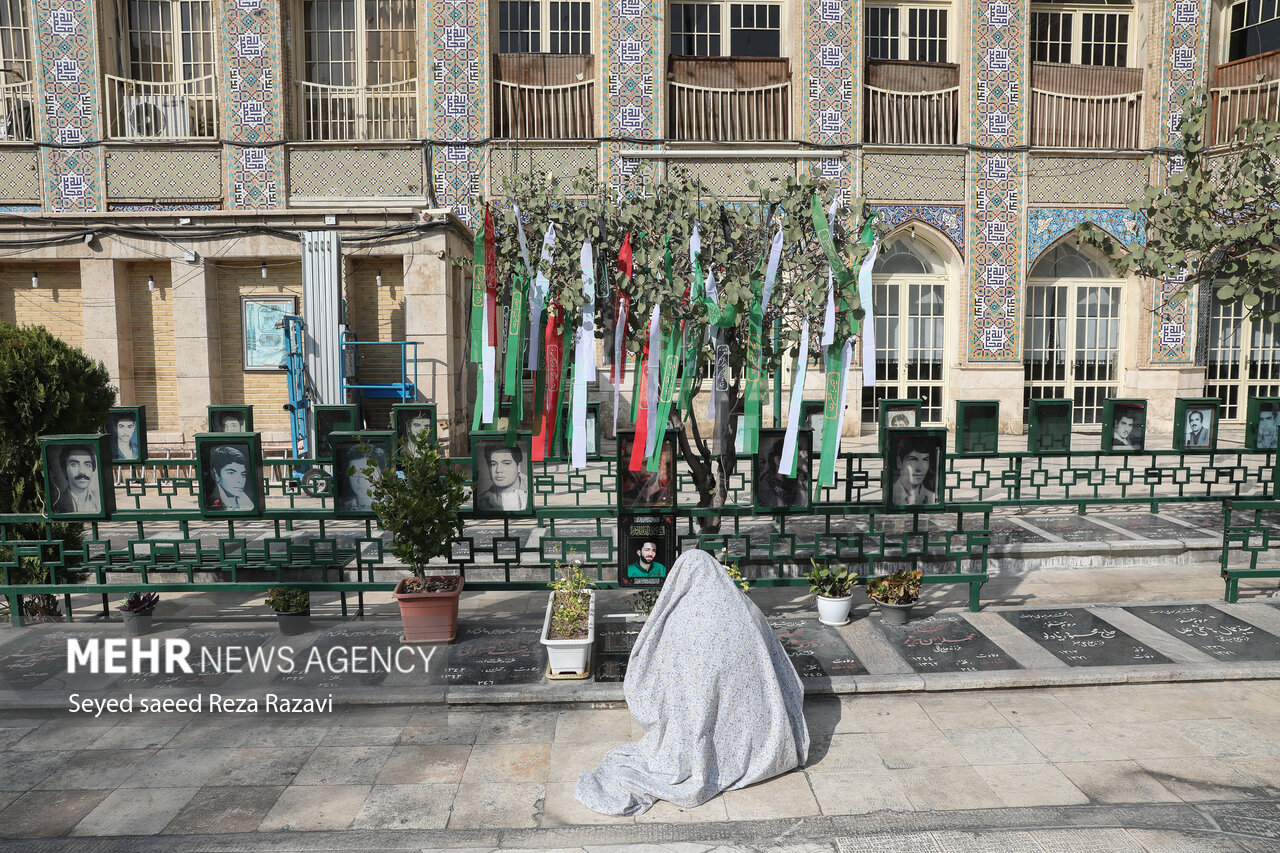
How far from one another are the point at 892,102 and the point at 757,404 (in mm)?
13741

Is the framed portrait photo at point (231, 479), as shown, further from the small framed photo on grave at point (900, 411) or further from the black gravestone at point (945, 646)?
the small framed photo on grave at point (900, 411)

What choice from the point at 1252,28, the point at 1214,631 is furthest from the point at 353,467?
the point at 1252,28

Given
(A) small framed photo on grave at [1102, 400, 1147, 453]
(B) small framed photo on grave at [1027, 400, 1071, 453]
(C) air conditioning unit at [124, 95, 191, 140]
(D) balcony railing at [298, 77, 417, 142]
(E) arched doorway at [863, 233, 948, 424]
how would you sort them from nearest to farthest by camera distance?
(A) small framed photo on grave at [1102, 400, 1147, 453] < (B) small framed photo on grave at [1027, 400, 1071, 453] < (C) air conditioning unit at [124, 95, 191, 140] < (D) balcony railing at [298, 77, 417, 142] < (E) arched doorway at [863, 233, 948, 424]

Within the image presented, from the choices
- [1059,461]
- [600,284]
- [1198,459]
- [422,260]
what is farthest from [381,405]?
[1198,459]

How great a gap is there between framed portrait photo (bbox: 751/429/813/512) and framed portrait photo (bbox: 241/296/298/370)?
1014 centimetres

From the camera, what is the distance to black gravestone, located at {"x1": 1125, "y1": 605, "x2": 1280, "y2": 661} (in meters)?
6.97

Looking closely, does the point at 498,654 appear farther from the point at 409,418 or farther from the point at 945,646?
the point at 409,418

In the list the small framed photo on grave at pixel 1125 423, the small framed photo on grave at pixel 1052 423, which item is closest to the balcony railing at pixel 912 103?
the small framed photo on grave at pixel 1052 423

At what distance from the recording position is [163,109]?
1812cm

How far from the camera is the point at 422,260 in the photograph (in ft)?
48.6

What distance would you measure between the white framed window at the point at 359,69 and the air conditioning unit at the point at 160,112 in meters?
2.38

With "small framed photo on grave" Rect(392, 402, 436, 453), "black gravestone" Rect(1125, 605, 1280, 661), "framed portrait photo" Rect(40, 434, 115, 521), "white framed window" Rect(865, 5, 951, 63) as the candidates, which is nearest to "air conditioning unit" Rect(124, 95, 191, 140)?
"small framed photo on grave" Rect(392, 402, 436, 453)

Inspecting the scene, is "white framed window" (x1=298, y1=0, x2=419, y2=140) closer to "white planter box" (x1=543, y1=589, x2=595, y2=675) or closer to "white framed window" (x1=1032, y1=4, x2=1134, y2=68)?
"white framed window" (x1=1032, y1=4, x2=1134, y2=68)

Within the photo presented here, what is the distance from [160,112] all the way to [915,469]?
17425mm
